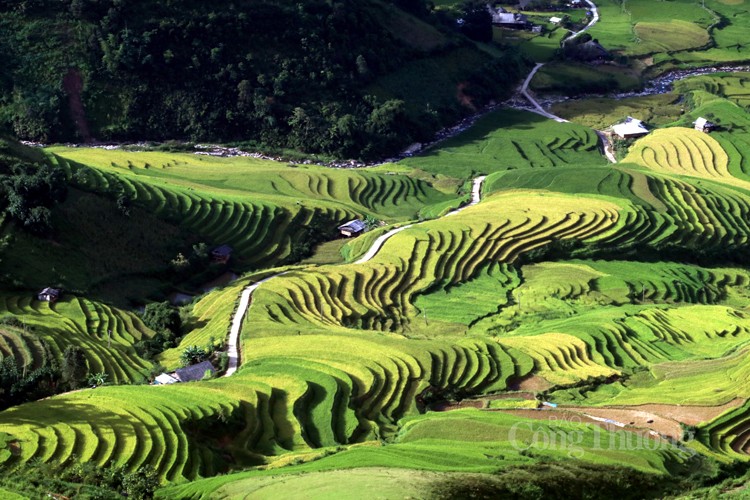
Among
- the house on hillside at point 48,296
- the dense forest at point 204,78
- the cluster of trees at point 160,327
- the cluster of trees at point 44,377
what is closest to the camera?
the cluster of trees at point 44,377

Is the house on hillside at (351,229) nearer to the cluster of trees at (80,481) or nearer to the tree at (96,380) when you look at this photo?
the tree at (96,380)

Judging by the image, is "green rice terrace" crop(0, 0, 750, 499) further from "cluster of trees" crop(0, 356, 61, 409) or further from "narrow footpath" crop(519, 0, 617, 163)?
"narrow footpath" crop(519, 0, 617, 163)

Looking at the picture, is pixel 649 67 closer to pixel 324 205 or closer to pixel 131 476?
pixel 324 205

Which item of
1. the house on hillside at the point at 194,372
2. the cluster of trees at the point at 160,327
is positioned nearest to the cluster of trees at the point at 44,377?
the house on hillside at the point at 194,372

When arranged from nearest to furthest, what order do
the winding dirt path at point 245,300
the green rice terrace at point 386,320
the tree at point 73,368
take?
the green rice terrace at point 386,320
the tree at point 73,368
the winding dirt path at point 245,300

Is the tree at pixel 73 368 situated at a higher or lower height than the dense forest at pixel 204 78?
lower

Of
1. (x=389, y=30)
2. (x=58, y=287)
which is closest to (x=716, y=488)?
(x=58, y=287)
